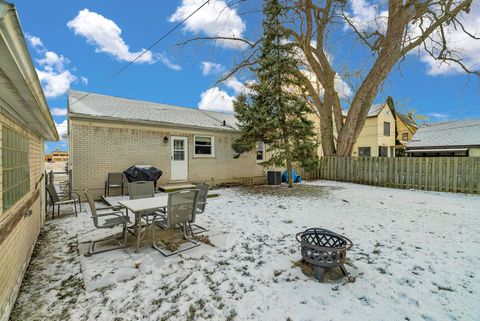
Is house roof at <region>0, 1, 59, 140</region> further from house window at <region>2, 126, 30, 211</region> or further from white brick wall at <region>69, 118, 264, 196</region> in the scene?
white brick wall at <region>69, 118, 264, 196</region>

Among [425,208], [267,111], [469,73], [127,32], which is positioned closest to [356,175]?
[425,208]

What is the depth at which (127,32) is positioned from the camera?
9.91 m

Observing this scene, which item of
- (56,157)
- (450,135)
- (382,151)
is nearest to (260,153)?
(450,135)

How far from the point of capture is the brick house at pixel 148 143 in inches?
323

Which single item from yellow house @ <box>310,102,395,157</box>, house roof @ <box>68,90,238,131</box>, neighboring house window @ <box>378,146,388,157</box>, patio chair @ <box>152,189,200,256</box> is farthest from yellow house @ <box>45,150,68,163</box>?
neighboring house window @ <box>378,146,388,157</box>

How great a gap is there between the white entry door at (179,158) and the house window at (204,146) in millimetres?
623

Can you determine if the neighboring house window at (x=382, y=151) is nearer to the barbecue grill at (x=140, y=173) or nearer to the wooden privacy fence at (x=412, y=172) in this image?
the wooden privacy fence at (x=412, y=172)

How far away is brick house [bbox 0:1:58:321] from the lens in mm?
1350

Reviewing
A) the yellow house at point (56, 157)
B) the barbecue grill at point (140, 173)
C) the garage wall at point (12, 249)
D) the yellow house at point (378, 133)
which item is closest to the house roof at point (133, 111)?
the barbecue grill at point (140, 173)

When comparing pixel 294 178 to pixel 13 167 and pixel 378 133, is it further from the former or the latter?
pixel 378 133

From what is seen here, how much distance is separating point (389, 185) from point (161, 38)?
1186 cm

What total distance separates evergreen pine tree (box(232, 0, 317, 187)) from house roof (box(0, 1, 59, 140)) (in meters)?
7.93

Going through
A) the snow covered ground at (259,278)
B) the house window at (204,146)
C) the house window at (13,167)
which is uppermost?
the house window at (204,146)

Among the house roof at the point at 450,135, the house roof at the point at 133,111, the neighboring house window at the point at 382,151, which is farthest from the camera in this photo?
the neighboring house window at the point at 382,151
